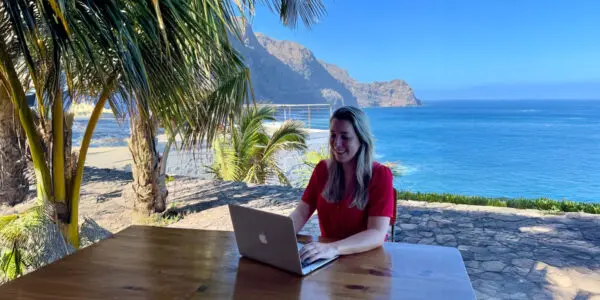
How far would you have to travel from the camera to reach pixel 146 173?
16.4ft

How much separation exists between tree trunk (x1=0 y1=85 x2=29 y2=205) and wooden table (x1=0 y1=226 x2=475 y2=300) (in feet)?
14.5

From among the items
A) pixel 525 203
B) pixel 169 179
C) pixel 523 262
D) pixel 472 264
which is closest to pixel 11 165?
pixel 169 179

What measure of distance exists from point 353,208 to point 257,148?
5.65 meters

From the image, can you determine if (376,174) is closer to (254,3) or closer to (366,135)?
(366,135)

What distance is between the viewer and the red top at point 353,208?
190 cm

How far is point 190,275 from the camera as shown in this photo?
1.45m

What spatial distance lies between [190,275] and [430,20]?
59019 millimetres

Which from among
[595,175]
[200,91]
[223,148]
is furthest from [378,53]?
[200,91]

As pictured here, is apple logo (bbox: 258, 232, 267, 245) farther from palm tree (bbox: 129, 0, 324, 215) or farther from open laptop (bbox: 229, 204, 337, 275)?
palm tree (bbox: 129, 0, 324, 215)

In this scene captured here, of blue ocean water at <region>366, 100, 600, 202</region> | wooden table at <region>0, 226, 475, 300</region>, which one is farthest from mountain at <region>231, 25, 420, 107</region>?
wooden table at <region>0, 226, 475, 300</region>

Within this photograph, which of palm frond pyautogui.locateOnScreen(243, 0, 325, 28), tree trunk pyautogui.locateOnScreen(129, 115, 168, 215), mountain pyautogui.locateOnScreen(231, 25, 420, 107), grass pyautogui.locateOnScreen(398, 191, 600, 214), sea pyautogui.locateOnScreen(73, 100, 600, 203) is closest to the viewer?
palm frond pyautogui.locateOnScreen(243, 0, 325, 28)

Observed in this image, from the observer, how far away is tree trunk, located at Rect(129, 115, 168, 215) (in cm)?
482

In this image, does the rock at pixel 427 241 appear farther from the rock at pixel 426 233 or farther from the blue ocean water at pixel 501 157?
the blue ocean water at pixel 501 157

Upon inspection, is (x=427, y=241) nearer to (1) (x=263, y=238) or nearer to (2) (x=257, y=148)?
(1) (x=263, y=238)
